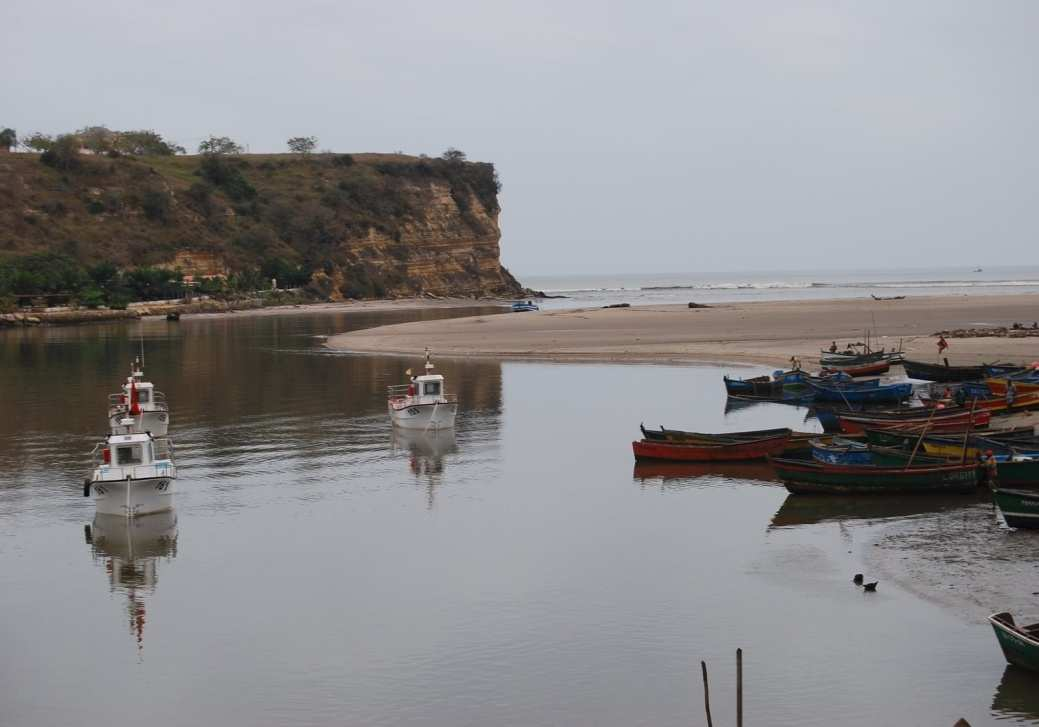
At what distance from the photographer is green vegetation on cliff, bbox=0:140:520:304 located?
13325cm

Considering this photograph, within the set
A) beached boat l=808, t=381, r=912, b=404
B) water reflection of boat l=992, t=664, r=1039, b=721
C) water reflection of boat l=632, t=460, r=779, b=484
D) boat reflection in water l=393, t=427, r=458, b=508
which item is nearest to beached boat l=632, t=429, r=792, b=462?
water reflection of boat l=632, t=460, r=779, b=484

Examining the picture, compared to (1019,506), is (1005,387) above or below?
above

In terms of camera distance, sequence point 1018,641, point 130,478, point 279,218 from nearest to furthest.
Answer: point 1018,641 → point 130,478 → point 279,218

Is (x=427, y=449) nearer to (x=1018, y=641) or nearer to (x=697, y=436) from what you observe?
(x=697, y=436)

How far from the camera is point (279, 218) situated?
530 feet

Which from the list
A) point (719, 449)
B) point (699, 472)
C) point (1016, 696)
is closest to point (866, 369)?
point (719, 449)

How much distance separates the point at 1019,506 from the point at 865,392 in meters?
22.4

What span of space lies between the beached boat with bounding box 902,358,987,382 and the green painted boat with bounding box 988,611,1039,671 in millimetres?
32513

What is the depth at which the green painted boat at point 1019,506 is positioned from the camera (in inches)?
992

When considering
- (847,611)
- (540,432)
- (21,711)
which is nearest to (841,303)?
(540,432)

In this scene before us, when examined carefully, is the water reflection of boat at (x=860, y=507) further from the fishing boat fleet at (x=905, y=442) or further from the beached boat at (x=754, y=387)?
the beached boat at (x=754, y=387)

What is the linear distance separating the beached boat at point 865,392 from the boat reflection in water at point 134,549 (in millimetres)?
27959

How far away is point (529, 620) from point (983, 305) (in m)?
94.3

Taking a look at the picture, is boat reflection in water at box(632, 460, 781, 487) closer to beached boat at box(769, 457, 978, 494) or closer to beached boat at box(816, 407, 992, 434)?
beached boat at box(769, 457, 978, 494)
